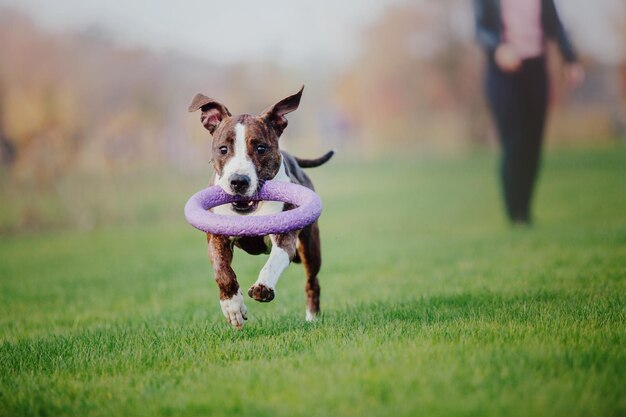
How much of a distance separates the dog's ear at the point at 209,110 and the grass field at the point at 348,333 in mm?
1624

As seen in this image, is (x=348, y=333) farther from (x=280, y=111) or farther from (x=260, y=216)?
(x=280, y=111)

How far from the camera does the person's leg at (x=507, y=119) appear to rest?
1271cm

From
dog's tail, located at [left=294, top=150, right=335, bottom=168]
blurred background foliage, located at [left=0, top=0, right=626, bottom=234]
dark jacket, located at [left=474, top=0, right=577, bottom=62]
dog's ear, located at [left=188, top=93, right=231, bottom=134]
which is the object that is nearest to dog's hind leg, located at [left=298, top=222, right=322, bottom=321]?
dog's tail, located at [left=294, top=150, right=335, bottom=168]

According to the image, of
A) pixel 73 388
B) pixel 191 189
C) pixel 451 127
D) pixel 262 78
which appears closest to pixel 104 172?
pixel 191 189

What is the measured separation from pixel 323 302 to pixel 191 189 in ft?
49.5

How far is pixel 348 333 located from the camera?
4.68m

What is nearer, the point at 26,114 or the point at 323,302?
the point at 323,302

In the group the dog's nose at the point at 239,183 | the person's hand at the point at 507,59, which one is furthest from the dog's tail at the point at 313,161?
the person's hand at the point at 507,59

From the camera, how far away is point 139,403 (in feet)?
11.5

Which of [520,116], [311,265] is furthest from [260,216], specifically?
[520,116]

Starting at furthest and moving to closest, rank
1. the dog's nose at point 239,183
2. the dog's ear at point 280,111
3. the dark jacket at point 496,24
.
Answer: the dark jacket at point 496,24 → the dog's ear at point 280,111 → the dog's nose at point 239,183

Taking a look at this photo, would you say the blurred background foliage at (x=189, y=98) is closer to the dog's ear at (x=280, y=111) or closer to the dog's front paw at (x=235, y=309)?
the dog's ear at (x=280, y=111)

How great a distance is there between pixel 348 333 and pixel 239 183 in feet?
4.16

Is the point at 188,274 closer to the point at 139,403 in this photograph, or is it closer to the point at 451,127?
the point at 139,403
